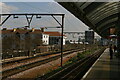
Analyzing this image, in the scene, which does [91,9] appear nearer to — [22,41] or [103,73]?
[103,73]

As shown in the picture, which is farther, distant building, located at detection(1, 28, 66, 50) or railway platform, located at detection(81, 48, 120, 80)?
distant building, located at detection(1, 28, 66, 50)

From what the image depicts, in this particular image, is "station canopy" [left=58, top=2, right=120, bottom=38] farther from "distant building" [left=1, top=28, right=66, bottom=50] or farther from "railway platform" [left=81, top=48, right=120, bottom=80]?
"distant building" [left=1, top=28, right=66, bottom=50]

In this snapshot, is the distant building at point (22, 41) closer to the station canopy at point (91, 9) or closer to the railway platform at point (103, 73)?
the station canopy at point (91, 9)

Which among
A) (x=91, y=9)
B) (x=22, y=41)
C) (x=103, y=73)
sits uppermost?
(x=91, y=9)

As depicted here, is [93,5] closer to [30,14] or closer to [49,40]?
[30,14]

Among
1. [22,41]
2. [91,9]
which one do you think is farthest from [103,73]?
[22,41]

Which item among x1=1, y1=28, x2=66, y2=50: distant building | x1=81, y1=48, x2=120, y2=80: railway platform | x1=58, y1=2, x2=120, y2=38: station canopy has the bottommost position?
x1=81, y1=48, x2=120, y2=80: railway platform

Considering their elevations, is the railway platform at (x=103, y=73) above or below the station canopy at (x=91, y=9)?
below

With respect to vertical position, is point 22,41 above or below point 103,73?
above

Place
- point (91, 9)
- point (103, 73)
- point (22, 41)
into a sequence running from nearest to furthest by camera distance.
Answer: point (103, 73)
point (91, 9)
point (22, 41)

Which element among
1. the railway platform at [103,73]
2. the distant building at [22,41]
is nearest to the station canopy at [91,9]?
→ the railway platform at [103,73]

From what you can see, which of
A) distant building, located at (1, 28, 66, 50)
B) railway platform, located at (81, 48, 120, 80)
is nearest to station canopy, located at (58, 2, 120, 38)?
railway platform, located at (81, 48, 120, 80)

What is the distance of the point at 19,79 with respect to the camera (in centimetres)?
1346

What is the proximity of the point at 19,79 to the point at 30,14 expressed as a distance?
7791 mm
